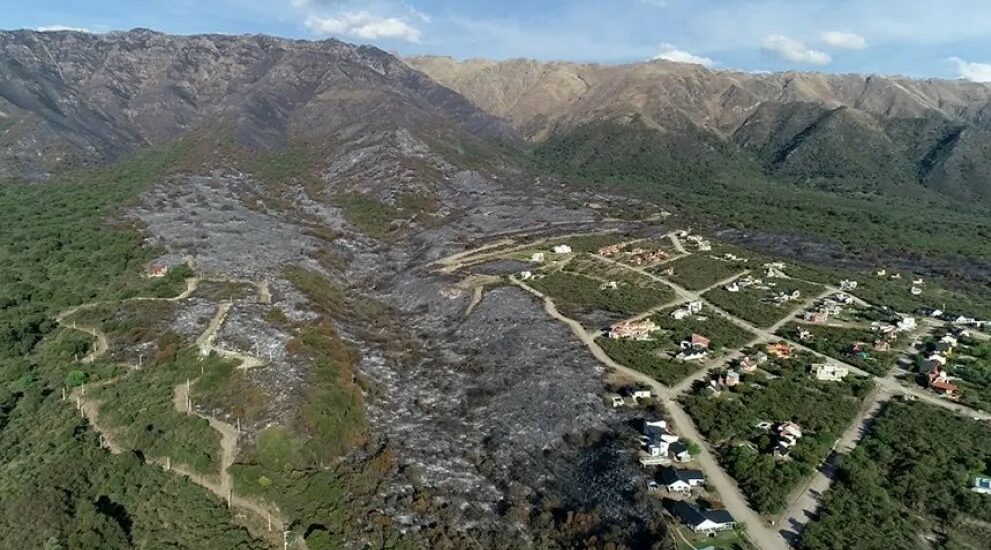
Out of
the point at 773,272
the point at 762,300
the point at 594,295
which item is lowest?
the point at 773,272

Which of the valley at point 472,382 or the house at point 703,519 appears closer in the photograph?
the house at point 703,519

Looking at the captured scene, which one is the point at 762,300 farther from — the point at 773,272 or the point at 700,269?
the point at 773,272

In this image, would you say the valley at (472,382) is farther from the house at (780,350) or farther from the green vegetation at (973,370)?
the house at (780,350)

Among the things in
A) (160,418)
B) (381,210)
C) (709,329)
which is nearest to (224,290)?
(160,418)

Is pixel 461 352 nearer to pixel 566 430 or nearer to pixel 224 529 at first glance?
pixel 566 430

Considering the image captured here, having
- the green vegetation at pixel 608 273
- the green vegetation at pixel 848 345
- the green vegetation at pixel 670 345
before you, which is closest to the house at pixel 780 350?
the green vegetation at pixel 670 345

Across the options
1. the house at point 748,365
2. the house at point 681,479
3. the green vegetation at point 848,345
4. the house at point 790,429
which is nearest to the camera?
the house at point 681,479
